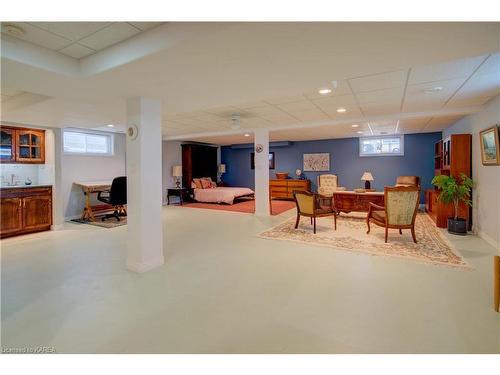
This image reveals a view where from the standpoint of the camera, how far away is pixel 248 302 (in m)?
2.35

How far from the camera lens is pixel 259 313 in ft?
7.08

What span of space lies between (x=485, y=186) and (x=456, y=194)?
16.8 inches

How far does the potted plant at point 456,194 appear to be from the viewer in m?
4.60

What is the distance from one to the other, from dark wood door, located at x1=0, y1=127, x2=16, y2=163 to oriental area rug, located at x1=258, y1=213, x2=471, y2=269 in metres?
5.15

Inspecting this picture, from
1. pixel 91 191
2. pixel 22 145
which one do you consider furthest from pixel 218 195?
pixel 22 145

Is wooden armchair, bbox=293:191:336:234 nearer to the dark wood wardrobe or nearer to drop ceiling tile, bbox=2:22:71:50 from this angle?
drop ceiling tile, bbox=2:22:71:50

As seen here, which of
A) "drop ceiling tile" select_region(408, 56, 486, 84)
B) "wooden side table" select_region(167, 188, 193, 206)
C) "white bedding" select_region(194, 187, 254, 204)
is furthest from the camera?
"wooden side table" select_region(167, 188, 193, 206)

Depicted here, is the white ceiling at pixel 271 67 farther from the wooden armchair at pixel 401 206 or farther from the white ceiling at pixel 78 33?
the wooden armchair at pixel 401 206

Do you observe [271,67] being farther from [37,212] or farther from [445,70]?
[37,212]

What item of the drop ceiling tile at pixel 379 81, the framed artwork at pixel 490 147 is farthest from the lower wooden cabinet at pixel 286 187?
the drop ceiling tile at pixel 379 81

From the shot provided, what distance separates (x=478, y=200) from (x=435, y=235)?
1.01 m

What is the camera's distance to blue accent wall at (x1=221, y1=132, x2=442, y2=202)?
26.1 ft

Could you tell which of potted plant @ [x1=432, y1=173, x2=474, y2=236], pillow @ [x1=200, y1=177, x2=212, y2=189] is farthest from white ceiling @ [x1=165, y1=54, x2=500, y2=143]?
pillow @ [x1=200, y1=177, x2=212, y2=189]

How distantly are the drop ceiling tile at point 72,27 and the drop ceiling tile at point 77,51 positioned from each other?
198 millimetres
